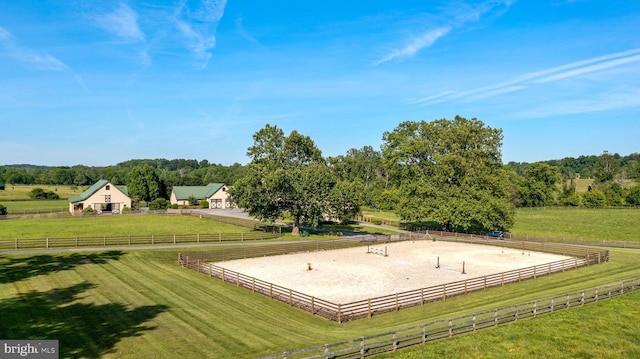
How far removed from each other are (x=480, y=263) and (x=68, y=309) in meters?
35.1

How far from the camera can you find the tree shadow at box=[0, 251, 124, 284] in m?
30.4

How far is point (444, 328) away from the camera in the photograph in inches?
842

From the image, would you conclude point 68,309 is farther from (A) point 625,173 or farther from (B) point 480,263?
(A) point 625,173

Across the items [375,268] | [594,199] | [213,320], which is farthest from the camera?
[594,199]

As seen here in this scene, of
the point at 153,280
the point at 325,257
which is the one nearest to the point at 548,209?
the point at 325,257

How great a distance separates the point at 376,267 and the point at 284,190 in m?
22.1

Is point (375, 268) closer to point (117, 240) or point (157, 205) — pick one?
point (117, 240)

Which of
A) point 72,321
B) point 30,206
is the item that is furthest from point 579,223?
point 30,206

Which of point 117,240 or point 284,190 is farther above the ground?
point 284,190

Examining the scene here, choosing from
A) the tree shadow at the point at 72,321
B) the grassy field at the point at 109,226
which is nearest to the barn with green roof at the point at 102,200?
the grassy field at the point at 109,226

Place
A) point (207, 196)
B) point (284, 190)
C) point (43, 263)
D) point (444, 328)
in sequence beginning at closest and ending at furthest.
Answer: point (444, 328)
point (43, 263)
point (284, 190)
point (207, 196)

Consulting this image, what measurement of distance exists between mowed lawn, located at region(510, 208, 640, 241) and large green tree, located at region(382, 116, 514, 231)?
917 cm

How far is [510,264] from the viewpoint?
41.8 m
